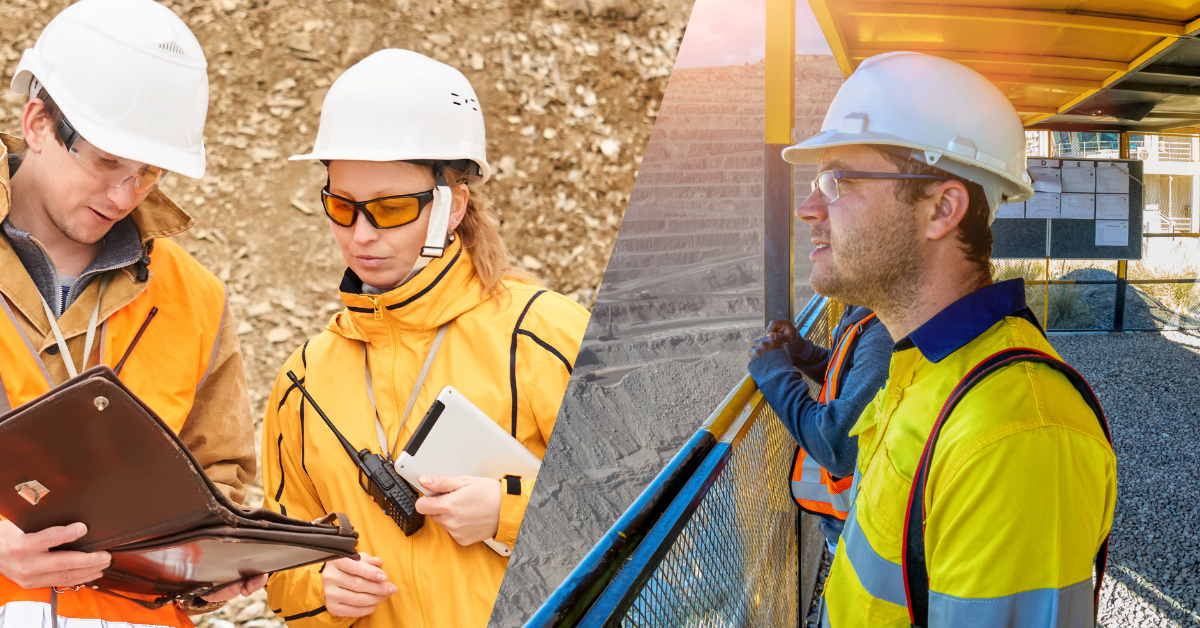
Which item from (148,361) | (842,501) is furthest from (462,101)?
(842,501)

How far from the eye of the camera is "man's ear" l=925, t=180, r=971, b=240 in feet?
4.61

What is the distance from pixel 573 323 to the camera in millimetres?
1814

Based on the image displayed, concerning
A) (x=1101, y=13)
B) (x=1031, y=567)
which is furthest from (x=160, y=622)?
(x=1101, y=13)

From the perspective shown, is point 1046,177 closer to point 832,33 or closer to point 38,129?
point 832,33

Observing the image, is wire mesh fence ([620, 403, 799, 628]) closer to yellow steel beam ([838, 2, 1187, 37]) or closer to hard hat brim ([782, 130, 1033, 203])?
hard hat brim ([782, 130, 1033, 203])

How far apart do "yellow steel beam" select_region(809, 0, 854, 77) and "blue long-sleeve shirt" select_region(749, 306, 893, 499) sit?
1.47 m

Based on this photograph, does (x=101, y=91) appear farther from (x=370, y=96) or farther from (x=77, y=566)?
(x=77, y=566)

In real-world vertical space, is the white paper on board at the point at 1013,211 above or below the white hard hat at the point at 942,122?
above

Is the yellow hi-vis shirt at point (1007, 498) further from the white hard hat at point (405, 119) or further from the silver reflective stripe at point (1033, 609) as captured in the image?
the white hard hat at point (405, 119)

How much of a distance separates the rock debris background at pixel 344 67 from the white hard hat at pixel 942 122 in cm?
382

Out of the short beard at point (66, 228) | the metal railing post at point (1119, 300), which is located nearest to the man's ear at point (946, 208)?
the short beard at point (66, 228)

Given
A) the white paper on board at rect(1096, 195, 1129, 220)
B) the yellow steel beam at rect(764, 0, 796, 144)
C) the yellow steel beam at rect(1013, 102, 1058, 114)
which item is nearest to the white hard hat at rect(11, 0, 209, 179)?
the yellow steel beam at rect(764, 0, 796, 144)

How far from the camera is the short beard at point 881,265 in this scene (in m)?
1.42

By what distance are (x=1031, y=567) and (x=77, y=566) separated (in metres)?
1.63
